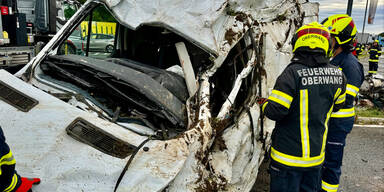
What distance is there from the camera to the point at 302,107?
2.37 m

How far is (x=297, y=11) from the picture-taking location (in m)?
4.70

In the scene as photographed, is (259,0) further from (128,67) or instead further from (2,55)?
(2,55)

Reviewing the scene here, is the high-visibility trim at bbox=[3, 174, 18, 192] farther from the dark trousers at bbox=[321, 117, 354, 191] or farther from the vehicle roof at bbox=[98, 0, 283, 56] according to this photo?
the dark trousers at bbox=[321, 117, 354, 191]

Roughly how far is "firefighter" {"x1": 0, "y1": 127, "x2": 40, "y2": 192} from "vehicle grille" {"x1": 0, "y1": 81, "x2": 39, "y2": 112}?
55cm

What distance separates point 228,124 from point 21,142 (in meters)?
1.55

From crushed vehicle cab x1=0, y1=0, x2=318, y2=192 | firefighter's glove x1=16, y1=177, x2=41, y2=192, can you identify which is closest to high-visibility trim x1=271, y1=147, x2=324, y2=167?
crushed vehicle cab x1=0, y1=0, x2=318, y2=192

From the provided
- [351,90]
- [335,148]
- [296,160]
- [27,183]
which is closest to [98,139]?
[27,183]

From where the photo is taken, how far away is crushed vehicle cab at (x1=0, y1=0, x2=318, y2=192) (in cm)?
199

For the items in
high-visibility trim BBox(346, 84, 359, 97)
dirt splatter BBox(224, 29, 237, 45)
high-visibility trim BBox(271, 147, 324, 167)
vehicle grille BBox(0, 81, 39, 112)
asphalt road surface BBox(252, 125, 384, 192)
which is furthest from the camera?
asphalt road surface BBox(252, 125, 384, 192)

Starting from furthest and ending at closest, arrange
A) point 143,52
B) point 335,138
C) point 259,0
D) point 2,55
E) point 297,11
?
1. point 2,55
2. point 297,11
3. point 143,52
4. point 259,0
5. point 335,138

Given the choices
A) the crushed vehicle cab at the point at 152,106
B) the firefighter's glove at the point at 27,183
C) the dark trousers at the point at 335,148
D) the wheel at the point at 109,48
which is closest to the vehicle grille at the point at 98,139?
the crushed vehicle cab at the point at 152,106

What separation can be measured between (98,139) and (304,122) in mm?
1515

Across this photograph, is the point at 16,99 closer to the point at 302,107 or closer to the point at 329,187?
the point at 302,107

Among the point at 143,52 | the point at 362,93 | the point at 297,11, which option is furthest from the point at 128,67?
the point at 362,93
